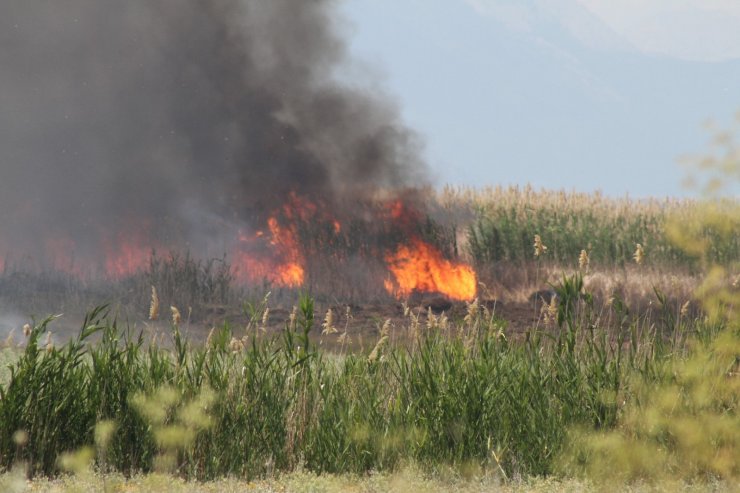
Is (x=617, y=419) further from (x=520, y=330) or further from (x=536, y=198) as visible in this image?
(x=536, y=198)

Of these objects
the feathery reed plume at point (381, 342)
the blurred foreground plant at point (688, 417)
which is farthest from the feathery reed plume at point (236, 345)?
the blurred foreground plant at point (688, 417)

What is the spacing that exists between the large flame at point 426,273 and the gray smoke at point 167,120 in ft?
10.5

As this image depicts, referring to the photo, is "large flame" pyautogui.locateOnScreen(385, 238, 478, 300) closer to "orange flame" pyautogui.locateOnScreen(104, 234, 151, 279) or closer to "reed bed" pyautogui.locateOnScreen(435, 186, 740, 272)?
"reed bed" pyautogui.locateOnScreen(435, 186, 740, 272)

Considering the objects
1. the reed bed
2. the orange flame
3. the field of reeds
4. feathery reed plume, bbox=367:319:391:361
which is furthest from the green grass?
the orange flame

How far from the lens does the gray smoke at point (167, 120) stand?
22812 mm

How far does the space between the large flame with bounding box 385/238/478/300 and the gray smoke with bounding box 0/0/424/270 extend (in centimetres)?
321

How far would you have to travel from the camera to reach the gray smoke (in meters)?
22.8

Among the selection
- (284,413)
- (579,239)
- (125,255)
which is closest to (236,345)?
(284,413)

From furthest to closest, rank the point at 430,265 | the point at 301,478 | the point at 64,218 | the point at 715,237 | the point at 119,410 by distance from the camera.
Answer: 1. the point at 64,218
2. the point at 715,237
3. the point at 430,265
4. the point at 119,410
5. the point at 301,478

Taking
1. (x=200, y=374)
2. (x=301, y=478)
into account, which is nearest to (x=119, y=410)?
(x=200, y=374)

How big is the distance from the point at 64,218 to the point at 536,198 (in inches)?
558

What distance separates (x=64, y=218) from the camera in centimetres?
2408

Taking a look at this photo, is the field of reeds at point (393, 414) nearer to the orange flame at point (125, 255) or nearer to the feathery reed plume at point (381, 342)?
the feathery reed plume at point (381, 342)

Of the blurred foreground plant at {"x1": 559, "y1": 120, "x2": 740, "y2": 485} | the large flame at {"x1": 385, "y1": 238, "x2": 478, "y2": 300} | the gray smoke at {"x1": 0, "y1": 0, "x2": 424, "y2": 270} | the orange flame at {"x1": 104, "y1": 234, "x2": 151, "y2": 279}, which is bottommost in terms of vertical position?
the blurred foreground plant at {"x1": 559, "y1": 120, "x2": 740, "y2": 485}
